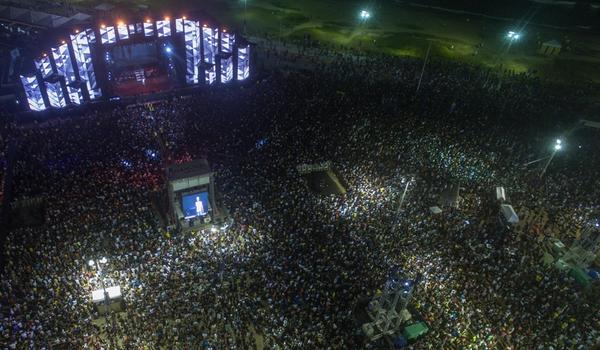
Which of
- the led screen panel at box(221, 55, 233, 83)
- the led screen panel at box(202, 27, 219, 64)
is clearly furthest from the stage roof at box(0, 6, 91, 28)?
the led screen panel at box(221, 55, 233, 83)

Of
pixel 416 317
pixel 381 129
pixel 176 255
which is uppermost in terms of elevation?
pixel 381 129

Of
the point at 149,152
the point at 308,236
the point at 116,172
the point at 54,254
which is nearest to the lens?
the point at 54,254

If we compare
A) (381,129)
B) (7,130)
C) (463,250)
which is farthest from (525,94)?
(7,130)

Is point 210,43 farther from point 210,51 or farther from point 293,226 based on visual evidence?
point 293,226

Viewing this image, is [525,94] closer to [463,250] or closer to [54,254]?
[463,250]

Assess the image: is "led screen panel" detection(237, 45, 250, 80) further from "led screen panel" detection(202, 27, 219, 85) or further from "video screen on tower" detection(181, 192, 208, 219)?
"video screen on tower" detection(181, 192, 208, 219)

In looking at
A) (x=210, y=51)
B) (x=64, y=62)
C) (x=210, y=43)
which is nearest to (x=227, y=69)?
(x=210, y=51)
